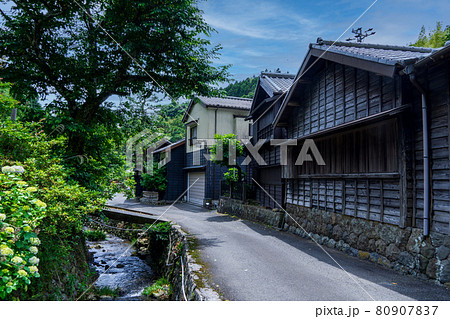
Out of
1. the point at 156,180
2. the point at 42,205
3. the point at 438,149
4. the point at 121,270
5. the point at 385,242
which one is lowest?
the point at 121,270

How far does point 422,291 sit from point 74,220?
7.51 meters

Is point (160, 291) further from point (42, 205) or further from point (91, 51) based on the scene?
point (91, 51)

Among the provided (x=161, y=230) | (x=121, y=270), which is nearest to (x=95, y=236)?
(x=121, y=270)

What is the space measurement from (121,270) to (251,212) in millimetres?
7037

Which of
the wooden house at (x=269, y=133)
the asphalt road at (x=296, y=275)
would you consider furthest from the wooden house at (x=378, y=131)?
the wooden house at (x=269, y=133)

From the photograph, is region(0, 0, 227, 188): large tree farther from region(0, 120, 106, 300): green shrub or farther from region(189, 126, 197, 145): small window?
region(189, 126, 197, 145): small window

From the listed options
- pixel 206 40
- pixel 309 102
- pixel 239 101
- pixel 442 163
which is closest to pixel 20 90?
pixel 206 40

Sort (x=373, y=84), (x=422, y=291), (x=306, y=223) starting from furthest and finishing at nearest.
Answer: (x=306, y=223), (x=373, y=84), (x=422, y=291)

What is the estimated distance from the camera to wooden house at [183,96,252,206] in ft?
70.7

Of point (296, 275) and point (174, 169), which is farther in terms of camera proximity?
point (174, 169)

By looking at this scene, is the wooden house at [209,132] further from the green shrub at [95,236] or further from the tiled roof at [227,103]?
the green shrub at [95,236]

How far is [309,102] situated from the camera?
10.8m

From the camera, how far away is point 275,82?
15195mm

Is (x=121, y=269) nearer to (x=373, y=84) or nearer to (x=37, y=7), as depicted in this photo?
(x=37, y=7)
